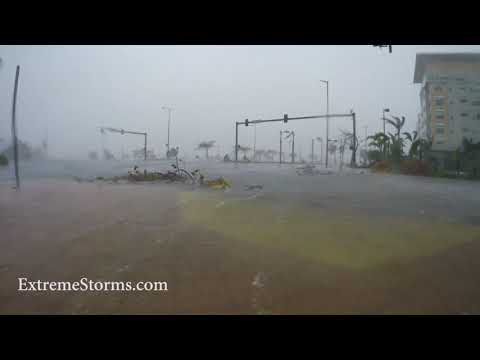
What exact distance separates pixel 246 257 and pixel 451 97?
157 feet

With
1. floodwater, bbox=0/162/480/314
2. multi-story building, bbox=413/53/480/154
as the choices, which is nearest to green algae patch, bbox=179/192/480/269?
floodwater, bbox=0/162/480/314

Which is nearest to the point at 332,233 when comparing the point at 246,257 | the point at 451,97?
the point at 246,257

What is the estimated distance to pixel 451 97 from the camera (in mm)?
38219

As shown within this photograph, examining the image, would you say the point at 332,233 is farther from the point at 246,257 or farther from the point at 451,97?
the point at 451,97

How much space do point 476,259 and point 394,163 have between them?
2259 centimetres

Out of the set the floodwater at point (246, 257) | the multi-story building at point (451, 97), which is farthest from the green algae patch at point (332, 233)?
the multi-story building at point (451, 97)

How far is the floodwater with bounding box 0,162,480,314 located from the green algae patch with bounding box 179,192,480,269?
2 centimetres

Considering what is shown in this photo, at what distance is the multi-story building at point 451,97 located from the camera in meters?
34.5

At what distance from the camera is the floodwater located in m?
2.26
